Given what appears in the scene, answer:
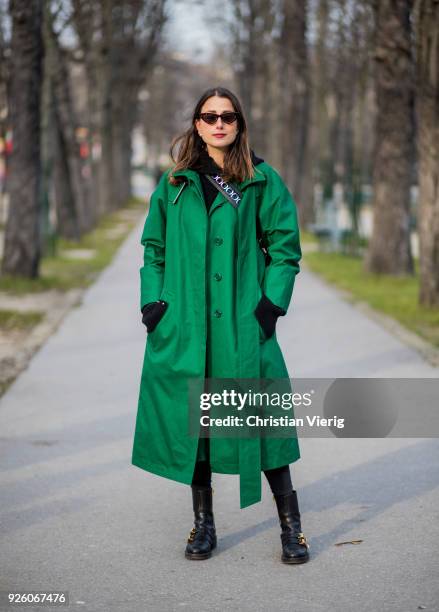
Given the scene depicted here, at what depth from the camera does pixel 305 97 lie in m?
29.5

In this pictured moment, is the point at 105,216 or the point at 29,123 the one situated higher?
the point at 29,123

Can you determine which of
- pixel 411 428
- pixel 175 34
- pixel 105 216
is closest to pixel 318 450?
pixel 411 428

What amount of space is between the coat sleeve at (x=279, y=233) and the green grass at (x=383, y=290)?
577 cm

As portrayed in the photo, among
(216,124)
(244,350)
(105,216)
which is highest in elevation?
(216,124)

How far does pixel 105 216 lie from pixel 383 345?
26.2 meters

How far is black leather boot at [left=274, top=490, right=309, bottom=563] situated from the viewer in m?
4.50

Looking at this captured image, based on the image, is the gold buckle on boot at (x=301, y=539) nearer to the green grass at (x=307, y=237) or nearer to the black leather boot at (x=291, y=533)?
the black leather boot at (x=291, y=533)

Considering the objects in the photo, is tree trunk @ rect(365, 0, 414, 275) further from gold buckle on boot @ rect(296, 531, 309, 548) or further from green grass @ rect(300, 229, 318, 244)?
gold buckle on boot @ rect(296, 531, 309, 548)

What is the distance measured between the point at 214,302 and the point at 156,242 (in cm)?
36

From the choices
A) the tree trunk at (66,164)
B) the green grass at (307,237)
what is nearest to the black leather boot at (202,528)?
the tree trunk at (66,164)

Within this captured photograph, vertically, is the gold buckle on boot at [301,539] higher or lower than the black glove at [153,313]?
lower

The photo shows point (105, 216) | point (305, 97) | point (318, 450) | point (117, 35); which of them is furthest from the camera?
point (105, 216)

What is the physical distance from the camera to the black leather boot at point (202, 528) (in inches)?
180

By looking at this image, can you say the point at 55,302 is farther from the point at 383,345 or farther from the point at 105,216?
the point at 105,216
